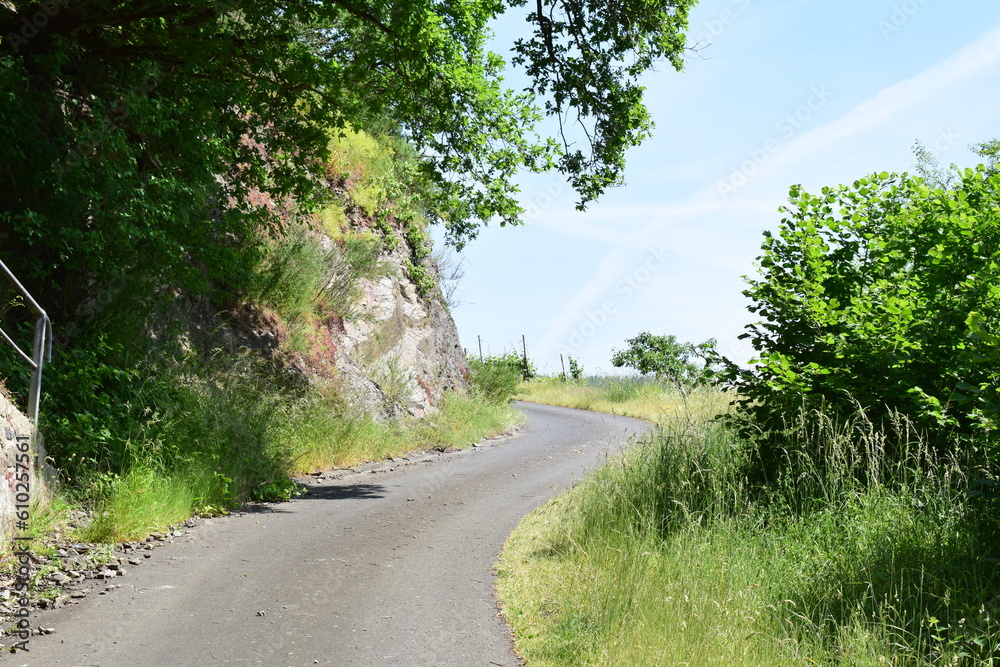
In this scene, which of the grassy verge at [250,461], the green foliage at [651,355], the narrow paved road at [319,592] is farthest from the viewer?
the green foliage at [651,355]

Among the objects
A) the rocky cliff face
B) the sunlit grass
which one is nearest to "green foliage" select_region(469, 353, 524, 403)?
the rocky cliff face

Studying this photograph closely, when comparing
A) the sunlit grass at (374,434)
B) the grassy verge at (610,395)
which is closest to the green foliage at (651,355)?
the grassy verge at (610,395)

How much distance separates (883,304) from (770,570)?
3064mm

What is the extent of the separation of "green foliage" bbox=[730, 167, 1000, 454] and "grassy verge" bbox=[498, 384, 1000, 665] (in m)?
0.45

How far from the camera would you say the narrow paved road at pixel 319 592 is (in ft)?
18.9

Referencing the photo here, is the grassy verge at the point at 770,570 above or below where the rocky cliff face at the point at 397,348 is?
below

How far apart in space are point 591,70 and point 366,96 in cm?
393

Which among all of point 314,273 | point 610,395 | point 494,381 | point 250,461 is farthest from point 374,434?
point 610,395

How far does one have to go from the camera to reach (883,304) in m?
7.85

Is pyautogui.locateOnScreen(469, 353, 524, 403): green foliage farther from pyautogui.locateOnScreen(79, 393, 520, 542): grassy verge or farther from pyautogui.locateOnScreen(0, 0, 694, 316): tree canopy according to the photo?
pyautogui.locateOnScreen(0, 0, 694, 316): tree canopy

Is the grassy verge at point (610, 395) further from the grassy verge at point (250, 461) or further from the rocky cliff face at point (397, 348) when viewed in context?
the grassy verge at point (250, 461)

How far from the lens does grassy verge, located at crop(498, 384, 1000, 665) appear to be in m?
5.24

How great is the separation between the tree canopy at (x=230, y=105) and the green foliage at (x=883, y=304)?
6.48 meters

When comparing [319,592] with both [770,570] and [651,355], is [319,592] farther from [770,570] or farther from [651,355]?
[651,355]
